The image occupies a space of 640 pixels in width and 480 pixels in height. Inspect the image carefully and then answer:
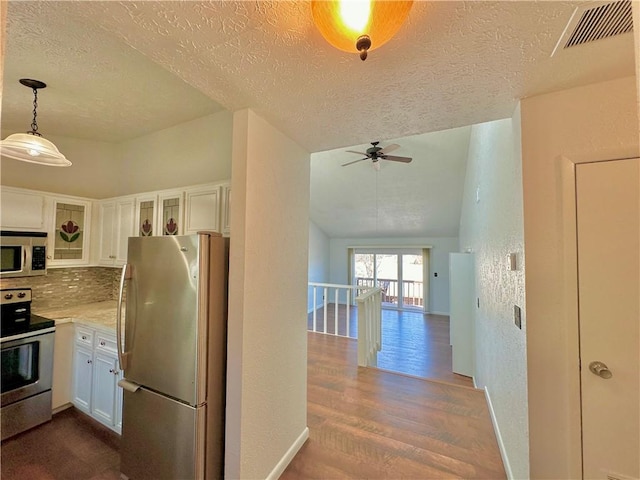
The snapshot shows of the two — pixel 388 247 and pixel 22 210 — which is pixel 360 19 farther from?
Result: pixel 388 247

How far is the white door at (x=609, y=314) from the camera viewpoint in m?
1.28

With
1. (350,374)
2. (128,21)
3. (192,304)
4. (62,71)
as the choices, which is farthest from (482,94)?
(350,374)

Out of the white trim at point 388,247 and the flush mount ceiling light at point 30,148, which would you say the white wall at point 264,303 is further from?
the white trim at point 388,247

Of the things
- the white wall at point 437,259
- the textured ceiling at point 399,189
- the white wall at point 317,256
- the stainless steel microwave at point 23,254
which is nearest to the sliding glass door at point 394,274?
the white wall at point 437,259

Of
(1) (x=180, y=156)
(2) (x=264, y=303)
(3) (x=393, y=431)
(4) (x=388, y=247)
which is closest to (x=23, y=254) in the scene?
(1) (x=180, y=156)

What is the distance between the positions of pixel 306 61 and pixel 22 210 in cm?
282

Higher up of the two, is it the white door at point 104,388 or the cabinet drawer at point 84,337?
the cabinet drawer at point 84,337

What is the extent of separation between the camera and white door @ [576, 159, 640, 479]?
50.5 inches

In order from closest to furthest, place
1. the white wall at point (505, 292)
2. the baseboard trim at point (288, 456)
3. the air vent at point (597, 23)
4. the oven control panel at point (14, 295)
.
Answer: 1. the air vent at point (597, 23)
2. the white wall at point (505, 292)
3. the baseboard trim at point (288, 456)
4. the oven control panel at point (14, 295)

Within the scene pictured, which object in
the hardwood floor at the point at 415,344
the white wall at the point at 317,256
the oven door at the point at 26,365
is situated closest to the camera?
the oven door at the point at 26,365

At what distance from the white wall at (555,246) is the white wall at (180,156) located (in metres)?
2.11

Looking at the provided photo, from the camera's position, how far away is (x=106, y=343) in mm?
2238

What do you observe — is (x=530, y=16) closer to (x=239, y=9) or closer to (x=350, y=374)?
(x=239, y=9)

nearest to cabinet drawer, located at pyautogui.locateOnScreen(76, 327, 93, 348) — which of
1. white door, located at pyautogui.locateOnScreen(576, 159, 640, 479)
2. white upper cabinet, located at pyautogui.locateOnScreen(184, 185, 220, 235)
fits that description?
white upper cabinet, located at pyautogui.locateOnScreen(184, 185, 220, 235)
